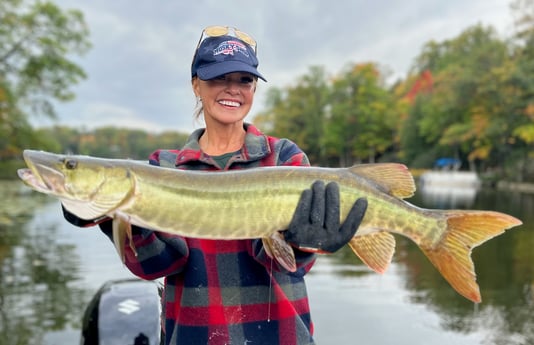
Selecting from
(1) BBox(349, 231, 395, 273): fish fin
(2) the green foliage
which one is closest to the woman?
(1) BBox(349, 231, 395, 273): fish fin

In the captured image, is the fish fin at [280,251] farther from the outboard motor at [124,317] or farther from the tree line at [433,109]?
the tree line at [433,109]

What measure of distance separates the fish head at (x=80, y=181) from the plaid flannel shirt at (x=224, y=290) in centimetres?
24

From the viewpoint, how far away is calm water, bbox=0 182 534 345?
265 inches

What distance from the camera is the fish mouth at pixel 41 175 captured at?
2002 millimetres

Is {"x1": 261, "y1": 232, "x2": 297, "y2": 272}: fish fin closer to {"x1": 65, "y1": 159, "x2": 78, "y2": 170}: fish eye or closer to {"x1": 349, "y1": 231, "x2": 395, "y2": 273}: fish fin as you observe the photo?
{"x1": 349, "y1": 231, "x2": 395, "y2": 273}: fish fin

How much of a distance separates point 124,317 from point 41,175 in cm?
237

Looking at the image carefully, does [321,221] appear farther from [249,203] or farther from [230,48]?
[230,48]

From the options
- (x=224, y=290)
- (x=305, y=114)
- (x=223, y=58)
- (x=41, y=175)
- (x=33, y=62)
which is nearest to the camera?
(x=41, y=175)

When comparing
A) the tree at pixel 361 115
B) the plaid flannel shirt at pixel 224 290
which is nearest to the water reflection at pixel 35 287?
the plaid flannel shirt at pixel 224 290

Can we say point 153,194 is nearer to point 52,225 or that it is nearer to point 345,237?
point 345,237

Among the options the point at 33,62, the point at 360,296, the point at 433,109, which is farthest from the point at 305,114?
the point at 360,296

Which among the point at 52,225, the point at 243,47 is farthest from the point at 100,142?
the point at 243,47

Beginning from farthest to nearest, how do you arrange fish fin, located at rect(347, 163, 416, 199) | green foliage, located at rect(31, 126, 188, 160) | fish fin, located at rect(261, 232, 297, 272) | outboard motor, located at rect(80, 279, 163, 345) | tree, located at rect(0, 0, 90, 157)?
1. green foliage, located at rect(31, 126, 188, 160)
2. tree, located at rect(0, 0, 90, 157)
3. outboard motor, located at rect(80, 279, 163, 345)
4. fish fin, located at rect(347, 163, 416, 199)
5. fish fin, located at rect(261, 232, 297, 272)

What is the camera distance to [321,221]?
7.27 ft
